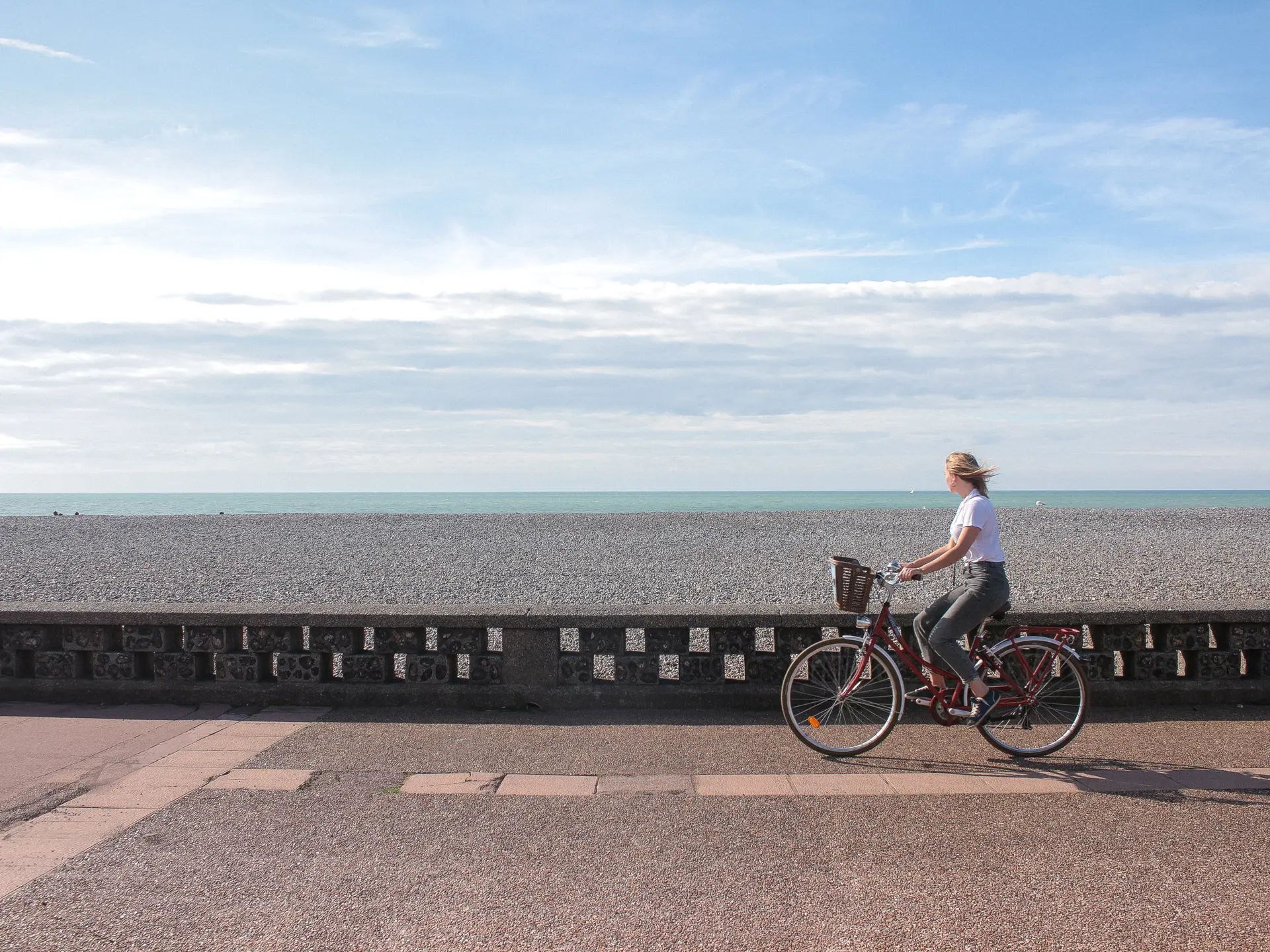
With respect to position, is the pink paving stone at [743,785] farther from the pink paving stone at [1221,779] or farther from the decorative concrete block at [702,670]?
the pink paving stone at [1221,779]

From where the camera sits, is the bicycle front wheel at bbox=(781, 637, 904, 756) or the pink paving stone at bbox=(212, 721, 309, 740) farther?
the pink paving stone at bbox=(212, 721, 309, 740)

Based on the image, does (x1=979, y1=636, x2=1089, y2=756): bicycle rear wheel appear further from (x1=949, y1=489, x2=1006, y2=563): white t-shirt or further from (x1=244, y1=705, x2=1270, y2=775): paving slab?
(x1=949, y1=489, x2=1006, y2=563): white t-shirt

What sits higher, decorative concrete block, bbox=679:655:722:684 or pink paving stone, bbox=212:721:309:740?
decorative concrete block, bbox=679:655:722:684

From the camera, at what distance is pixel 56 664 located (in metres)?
7.20

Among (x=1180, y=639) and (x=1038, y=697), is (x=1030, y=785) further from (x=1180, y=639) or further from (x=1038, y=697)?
(x=1180, y=639)

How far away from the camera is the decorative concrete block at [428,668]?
7.03 meters

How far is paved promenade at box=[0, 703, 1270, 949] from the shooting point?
356 centimetres

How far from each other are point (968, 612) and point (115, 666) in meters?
5.76

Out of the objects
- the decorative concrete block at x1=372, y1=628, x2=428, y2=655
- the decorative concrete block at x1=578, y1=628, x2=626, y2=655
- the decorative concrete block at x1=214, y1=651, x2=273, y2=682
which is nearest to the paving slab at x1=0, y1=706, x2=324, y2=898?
the decorative concrete block at x1=214, y1=651, x2=273, y2=682

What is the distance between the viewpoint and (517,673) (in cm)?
695

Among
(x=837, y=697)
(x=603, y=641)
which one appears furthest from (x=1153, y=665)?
(x=603, y=641)

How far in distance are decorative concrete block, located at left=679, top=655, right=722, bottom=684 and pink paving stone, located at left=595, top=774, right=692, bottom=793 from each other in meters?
1.50

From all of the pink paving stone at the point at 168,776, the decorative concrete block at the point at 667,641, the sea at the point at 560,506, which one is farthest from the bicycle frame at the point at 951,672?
the sea at the point at 560,506

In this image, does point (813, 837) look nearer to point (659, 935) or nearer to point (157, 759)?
point (659, 935)
